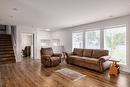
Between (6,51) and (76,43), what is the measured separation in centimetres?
450

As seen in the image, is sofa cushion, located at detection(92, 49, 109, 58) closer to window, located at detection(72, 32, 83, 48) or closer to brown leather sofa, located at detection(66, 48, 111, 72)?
brown leather sofa, located at detection(66, 48, 111, 72)

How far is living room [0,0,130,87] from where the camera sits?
9.71 feet

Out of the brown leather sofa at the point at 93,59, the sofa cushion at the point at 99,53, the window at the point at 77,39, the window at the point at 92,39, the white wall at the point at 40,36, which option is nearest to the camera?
the brown leather sofa at the point at 93,59

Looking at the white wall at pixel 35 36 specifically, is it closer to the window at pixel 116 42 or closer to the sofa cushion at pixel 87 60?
A: the sofa cushion at pixel 87 60

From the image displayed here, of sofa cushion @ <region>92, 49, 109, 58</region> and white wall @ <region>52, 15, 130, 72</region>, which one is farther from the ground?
white wall @ <region>52, 15, 130, 72</region>

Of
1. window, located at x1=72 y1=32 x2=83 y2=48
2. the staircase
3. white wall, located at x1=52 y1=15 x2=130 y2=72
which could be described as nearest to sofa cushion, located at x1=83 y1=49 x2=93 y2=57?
window, located at x1=72 y1=32 x2=83 y2=48

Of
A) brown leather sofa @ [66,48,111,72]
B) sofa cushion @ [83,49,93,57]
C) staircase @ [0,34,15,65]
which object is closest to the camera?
brown leather sofa @ [66,48,111,72]

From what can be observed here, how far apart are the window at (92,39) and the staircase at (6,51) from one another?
4.59 m

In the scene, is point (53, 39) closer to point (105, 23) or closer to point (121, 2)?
point (105, 23)

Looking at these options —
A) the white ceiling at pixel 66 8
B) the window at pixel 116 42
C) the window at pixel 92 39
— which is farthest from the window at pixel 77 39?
the white ceiling at pixel 66 8

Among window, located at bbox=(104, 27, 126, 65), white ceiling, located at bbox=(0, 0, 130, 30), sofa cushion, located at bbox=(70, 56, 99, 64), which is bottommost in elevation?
sofa cushion, located at bbox=(70, 56, 99, 64)

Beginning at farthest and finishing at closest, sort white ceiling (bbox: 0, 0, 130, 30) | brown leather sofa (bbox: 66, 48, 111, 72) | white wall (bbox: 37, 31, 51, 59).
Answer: white wall (bbox: 37, 31, 51, 59) → brown leather sofa (bbox: 66, 48, 111, 72) → white ceiling (bbox: 0, 0, 130, 30)

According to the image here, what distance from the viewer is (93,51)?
5020 mm

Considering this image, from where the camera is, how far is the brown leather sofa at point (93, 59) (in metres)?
3.96
